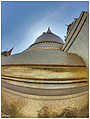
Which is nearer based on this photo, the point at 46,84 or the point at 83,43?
the point at 46,84

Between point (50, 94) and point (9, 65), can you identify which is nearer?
point (50, 94)

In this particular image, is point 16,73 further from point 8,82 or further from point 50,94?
point 50,94

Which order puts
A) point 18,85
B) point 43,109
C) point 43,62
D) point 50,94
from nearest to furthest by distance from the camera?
point 43,109 → point 50,94 → point 18,85 → point 43,62

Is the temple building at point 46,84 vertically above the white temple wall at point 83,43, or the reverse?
the white temple wall at point 83,43

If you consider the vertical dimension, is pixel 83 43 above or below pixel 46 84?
above

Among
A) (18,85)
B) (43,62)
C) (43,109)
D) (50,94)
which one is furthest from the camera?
(43,62)

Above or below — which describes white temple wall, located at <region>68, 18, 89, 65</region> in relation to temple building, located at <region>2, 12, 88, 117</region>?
above

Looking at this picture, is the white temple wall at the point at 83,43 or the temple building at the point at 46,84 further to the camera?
the white temple wall at the point at 83,43

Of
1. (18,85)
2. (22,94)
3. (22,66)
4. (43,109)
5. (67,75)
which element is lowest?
(43,109)

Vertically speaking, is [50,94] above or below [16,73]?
below

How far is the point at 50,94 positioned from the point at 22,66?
67cm

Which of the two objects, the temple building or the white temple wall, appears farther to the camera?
the white temple wall

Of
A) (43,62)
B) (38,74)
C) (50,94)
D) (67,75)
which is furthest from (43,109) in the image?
(43,62)

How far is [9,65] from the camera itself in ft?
4.61
